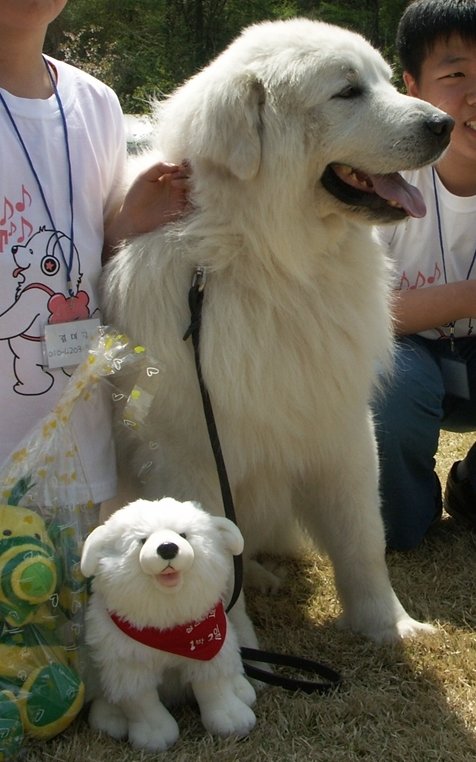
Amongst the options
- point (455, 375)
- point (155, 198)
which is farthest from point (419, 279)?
point (155, 198)

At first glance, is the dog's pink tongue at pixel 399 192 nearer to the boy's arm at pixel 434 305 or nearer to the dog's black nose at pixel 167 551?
the boy's arm at pixel 434 305

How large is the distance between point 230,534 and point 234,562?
0.71 feet

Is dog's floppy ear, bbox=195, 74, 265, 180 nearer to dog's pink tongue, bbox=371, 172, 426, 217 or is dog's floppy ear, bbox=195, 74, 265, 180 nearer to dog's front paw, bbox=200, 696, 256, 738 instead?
dog's pink tongue, bbox=371, 172, 426, 217

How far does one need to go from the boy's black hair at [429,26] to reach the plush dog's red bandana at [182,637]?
1.90 m

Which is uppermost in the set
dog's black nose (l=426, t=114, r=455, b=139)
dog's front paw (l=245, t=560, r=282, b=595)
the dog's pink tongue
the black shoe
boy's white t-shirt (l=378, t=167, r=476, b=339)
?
dog's black nose (l=426, t=114, r=455, b=139)

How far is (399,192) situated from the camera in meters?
2.04

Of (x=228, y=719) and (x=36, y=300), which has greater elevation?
(x=36, y=300)

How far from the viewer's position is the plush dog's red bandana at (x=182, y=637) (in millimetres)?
1746

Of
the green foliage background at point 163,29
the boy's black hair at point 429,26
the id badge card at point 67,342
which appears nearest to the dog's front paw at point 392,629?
the id badge card at point 67,342

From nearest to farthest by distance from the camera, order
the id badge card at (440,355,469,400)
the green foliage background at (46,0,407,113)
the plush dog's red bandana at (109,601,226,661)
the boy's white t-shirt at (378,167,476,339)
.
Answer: the plush dog's red bandana at (109,601,226,661) → the boy's white t-shirt at (378,167,476,339) → the id badge card at (440,355,469,400) → the green foliage background at (46,0,407,113)

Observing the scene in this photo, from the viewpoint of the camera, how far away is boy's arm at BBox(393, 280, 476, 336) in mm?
2598

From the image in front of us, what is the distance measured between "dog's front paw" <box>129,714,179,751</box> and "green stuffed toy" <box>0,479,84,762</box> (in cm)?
13

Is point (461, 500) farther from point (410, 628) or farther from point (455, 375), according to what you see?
point (410, 628)

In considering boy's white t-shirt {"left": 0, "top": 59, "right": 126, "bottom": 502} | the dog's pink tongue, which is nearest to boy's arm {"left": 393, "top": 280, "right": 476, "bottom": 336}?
the dog's pink tongue
